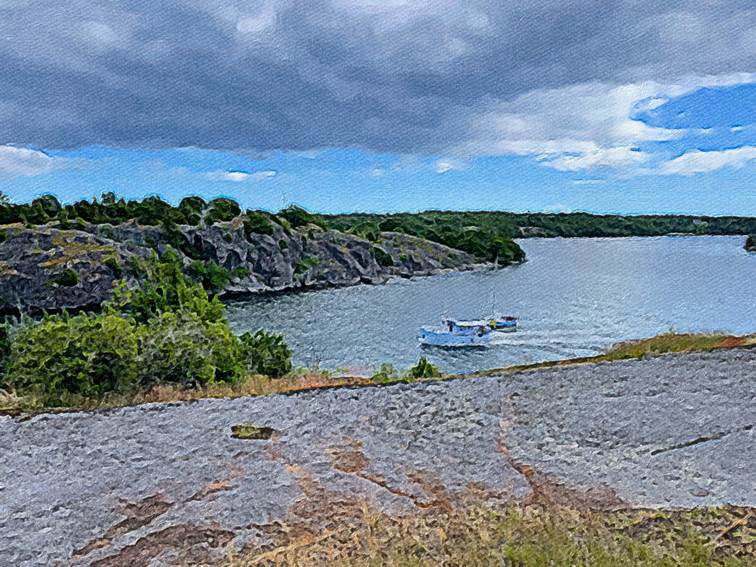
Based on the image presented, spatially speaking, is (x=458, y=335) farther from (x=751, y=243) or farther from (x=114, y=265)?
(x=751, y=243)

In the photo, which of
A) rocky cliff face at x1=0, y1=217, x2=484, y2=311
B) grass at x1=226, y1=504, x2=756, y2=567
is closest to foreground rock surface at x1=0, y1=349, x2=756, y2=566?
grass at x1=226, y1=504, x2=756, y2=567

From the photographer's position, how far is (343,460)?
19.0 ft

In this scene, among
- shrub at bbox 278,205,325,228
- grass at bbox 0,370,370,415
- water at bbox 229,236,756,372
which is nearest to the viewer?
grass at bbox 0,370,370,415

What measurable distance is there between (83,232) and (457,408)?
188 ft

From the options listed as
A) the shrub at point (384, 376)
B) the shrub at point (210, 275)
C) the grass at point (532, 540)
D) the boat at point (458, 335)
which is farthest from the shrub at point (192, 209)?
the grass at point (532, 540)

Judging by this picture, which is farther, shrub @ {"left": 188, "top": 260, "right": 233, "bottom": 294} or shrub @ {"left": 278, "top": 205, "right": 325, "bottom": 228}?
shrub @ {"left": 278, "top": 205, "right": 325, "bottom": 228}

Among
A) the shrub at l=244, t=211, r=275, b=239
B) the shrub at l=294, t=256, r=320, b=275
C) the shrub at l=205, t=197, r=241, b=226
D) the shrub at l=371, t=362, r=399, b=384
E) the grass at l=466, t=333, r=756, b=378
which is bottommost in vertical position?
the shrub at l=294, t=256, r=320, b=275

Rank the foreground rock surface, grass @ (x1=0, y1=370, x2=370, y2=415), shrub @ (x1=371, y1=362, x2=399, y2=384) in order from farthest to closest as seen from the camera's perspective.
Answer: shrub @ (x1=371, y1=362, x2=399, y2=384), grass @ (x1=0, y1=370, x2=370, y2=415), the foreground rock surface

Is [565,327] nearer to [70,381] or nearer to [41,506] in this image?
[70,381]

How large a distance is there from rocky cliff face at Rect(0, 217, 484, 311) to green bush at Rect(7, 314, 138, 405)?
35129mm

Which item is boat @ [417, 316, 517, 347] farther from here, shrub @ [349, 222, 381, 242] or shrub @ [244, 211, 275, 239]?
shrub @ [349, 222, 381, 242]

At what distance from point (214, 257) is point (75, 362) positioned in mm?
58649

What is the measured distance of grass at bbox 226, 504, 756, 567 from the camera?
3.54m

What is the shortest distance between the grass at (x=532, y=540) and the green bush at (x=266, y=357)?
555 inches
